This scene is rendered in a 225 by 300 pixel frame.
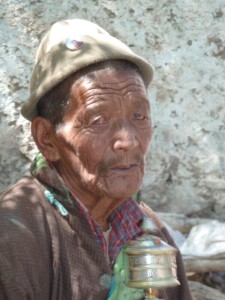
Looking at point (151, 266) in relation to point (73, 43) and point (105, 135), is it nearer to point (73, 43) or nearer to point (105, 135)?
point (105, 135)

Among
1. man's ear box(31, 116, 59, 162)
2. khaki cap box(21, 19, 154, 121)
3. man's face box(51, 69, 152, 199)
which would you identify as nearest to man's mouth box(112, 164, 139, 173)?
man's face box(51, 69, 152, 199)

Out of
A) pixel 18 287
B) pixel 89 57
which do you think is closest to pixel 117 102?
pixel 89 57

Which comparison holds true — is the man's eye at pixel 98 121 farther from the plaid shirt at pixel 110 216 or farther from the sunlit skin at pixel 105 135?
the plaid shirt at pixel 110 216

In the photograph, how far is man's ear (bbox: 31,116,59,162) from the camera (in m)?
2.75

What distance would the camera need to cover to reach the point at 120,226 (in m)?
2.86

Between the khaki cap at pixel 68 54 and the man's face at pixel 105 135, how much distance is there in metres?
0.07

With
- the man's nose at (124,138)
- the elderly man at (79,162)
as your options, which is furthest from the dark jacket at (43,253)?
the man's nose at (124,138)

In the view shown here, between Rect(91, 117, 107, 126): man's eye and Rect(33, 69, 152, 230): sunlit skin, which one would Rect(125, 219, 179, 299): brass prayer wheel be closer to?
Rect(33, 69, 152, 230): sunlit skin

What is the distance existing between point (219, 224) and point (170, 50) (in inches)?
47.0

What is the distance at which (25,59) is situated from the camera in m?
4.29

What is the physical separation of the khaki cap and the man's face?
71 millimetres

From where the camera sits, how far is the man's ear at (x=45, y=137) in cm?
275

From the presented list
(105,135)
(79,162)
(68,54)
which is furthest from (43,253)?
(68,54)

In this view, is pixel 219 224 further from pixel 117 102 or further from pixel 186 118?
pixel 117 102
